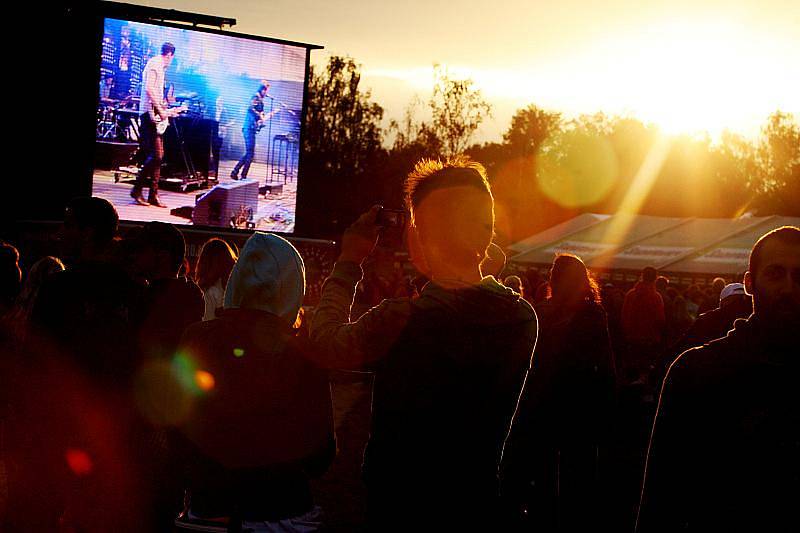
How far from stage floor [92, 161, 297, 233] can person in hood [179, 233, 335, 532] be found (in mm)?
19658

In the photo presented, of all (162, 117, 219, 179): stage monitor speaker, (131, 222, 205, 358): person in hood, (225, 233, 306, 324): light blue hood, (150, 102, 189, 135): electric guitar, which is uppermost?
(150, 102, 189, 135): electric guitar

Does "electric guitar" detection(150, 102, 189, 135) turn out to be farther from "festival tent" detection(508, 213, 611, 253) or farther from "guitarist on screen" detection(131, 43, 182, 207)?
"festival tent" detection(508, 213, 611, 253)

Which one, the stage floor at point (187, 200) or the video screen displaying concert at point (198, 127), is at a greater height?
the video screen displaying concert at point (198, 127)

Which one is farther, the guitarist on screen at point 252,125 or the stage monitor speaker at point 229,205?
the guitarist on screen at point 252,125

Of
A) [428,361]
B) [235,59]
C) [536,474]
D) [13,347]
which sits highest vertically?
[235,59]

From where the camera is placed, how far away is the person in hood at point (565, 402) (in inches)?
255

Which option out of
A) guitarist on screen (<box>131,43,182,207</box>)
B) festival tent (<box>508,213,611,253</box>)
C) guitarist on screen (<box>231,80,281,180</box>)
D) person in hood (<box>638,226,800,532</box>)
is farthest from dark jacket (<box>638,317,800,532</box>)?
festival tent (<box>508,213,611,253</box>)

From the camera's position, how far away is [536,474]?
6.77m

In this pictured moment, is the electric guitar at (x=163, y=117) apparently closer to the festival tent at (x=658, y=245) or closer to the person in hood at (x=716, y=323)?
the festival tent at (x=658, y=245)

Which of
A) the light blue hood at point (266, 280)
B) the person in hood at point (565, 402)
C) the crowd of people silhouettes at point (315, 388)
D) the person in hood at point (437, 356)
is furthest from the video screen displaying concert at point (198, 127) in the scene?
the person in hood at point (437, 356)

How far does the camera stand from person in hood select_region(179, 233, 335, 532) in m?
3.40

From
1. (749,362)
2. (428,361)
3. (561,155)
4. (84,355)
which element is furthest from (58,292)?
(561,155)

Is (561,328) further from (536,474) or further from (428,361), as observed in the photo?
(428,361)

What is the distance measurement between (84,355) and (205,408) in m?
1.45
